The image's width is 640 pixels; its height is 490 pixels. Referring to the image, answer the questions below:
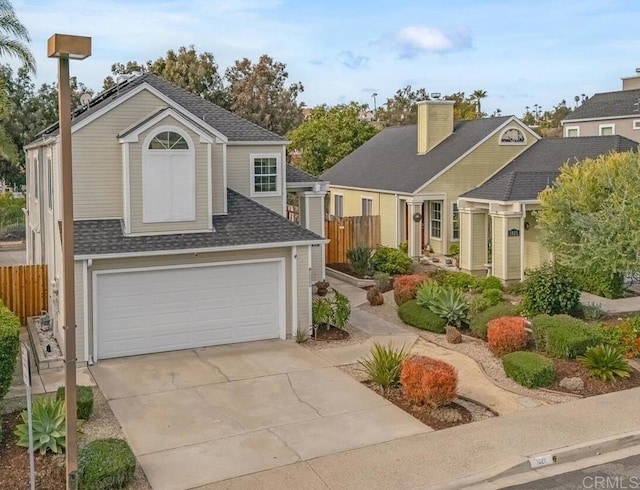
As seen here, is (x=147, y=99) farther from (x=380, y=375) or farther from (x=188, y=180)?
(x=380, y=375)

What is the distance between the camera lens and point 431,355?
15445 millimetres

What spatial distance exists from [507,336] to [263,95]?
3869 centimetres

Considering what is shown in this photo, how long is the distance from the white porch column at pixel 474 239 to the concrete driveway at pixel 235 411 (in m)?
10.7

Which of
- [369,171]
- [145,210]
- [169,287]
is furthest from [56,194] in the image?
[369,171]

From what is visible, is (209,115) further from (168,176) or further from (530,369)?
(530,369)

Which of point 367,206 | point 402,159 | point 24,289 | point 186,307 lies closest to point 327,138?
point 402,159

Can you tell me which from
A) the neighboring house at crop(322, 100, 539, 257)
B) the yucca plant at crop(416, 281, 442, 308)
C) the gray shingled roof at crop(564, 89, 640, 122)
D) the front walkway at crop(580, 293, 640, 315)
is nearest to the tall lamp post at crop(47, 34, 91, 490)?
the yucca plant at crop(416, 281, 442, 308)

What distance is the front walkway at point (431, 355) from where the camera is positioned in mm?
12361

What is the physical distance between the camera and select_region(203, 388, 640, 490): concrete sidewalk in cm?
904

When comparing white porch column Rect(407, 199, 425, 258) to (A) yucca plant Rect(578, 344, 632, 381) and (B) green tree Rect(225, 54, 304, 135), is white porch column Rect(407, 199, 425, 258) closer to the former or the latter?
(A) yucca plant Rect(578, 344, 632, 381)

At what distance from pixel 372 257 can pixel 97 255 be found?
1276cm

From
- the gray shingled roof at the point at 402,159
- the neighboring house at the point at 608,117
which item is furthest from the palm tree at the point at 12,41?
the neighboring house at the point at 608,117

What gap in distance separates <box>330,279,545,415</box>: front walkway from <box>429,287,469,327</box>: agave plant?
3.16 feet

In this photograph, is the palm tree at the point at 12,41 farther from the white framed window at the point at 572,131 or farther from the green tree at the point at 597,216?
the white framed window at the point at 572,131
